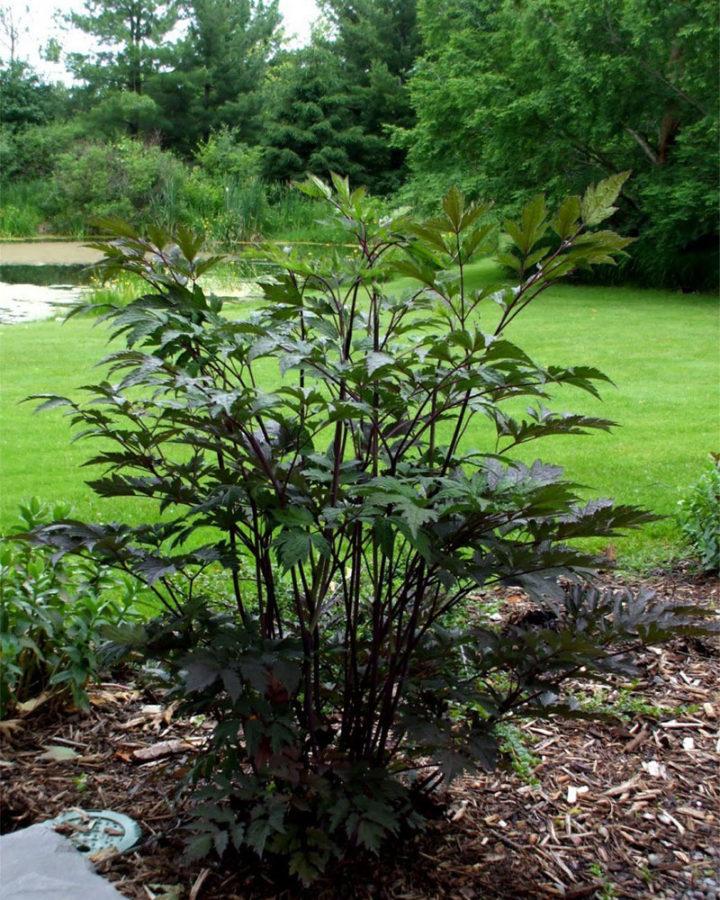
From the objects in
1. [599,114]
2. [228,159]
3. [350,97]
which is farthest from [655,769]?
[350,97]

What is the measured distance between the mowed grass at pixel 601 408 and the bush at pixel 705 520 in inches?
4.2

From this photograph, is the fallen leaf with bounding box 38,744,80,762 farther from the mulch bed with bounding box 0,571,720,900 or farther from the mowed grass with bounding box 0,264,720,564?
the mowed grass with bounding box 0,264,720,564

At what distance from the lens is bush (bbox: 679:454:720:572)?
3.31 meters

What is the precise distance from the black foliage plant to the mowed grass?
0.27 metres

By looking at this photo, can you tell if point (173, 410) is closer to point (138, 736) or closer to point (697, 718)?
point (138, 736)

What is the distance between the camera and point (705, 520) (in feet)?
11.2

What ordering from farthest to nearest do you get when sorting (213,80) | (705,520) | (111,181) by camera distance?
1. (213,80)
2. (111,181)
3. (705,520)

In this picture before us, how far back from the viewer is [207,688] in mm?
1617

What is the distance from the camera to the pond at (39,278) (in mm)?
10914

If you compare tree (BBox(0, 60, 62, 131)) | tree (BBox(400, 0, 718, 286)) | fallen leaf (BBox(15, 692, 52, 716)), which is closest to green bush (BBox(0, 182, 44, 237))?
tree (BBox(0, 60, 62, 131))

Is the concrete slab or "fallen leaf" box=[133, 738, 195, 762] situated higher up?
the concrete slab

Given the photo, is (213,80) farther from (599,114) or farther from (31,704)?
(31,704)

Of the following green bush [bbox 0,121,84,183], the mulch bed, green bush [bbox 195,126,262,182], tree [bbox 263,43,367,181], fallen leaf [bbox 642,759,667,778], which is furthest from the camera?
tree [bbox 263,43,367,181]

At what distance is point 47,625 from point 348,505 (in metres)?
1.11
